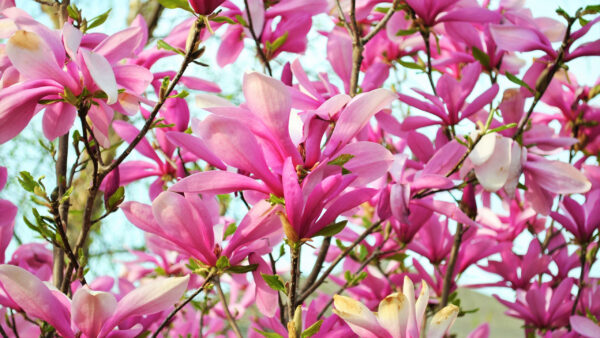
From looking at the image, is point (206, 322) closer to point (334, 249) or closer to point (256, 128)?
point (334, 249)

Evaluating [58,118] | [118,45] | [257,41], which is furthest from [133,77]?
[257,41]

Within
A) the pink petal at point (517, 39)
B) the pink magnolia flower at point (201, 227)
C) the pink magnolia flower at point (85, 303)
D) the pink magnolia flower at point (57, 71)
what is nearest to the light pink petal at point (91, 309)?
the pink magnolia flower at point (85, 303)

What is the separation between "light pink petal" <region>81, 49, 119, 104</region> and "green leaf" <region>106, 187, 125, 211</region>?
26 centimetres

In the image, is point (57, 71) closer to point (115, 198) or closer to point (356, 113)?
point (115, 198)

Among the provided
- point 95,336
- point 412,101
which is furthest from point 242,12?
point 95,336

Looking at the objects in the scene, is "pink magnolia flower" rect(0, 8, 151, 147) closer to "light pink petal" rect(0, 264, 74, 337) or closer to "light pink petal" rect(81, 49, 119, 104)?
"light pink petal" rect(81, 49, 119, 104)

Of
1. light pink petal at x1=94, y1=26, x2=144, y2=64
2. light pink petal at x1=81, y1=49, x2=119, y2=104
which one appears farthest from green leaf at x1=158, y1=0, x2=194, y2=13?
light pink petal at x1=81, y1=49, x2=119, y2=104

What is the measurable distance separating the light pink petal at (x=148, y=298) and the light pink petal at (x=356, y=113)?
250 millimetres

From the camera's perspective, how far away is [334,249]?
1654mm

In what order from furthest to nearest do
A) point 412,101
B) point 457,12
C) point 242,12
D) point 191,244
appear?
point 242,12 → point 457,12 → point 412,101 → point 191,244

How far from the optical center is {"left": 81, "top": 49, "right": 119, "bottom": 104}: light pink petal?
83 cm

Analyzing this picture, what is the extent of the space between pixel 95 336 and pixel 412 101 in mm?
722

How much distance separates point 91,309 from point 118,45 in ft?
1.32

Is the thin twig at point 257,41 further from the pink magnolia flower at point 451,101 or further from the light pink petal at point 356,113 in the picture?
the light pink petal at point 356,113
